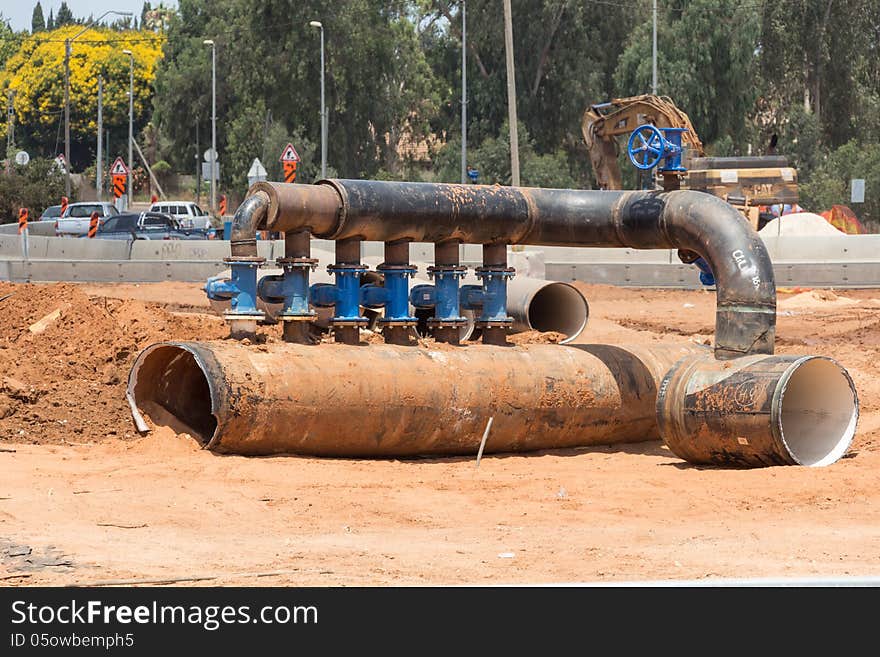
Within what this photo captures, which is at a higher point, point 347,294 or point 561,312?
point 347,294

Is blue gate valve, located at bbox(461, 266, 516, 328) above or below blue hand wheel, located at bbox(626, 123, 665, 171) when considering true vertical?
below

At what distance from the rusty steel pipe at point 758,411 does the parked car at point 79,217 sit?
37.1 metres

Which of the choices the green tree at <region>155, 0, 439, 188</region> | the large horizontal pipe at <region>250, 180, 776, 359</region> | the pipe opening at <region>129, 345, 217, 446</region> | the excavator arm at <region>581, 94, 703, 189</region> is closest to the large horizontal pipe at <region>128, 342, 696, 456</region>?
the pipe opening at <region>129, 345, 217, 446</region>

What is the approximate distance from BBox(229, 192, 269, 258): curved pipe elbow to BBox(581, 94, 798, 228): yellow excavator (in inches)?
304

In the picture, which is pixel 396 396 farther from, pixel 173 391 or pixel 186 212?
pixel 186 212

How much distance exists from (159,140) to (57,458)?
90.9 meters

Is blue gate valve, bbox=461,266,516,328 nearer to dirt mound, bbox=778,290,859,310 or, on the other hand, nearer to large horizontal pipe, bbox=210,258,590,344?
large horizontal pipe, bbox=210,258,590,344

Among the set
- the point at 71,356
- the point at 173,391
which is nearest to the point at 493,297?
the point at 173,391

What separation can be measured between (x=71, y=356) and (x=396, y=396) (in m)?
4.54

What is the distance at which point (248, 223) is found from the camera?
1052cm

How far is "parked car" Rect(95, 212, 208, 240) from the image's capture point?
43344mm

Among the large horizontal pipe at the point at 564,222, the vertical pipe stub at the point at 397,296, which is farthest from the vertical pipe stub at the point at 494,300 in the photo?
the vertical pipe stub at the point at 397,296

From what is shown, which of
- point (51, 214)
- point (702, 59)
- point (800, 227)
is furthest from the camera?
point (702, 59)

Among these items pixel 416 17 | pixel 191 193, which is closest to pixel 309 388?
pixel 416 17
